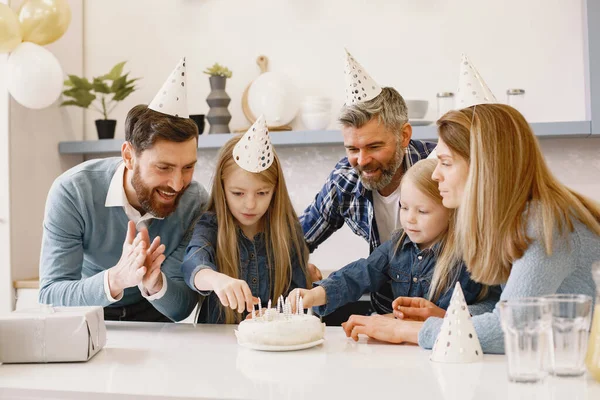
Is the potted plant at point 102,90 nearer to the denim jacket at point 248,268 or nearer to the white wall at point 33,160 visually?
the white wall at point 33,160

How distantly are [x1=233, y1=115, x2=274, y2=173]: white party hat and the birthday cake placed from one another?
0.56 metres

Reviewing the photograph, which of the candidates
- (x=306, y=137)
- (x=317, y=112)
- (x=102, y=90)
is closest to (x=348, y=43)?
(x=317, y=112)

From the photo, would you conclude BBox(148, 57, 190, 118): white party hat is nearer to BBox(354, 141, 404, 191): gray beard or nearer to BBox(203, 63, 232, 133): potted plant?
BBox(354, 141, 404, 191): gray beard

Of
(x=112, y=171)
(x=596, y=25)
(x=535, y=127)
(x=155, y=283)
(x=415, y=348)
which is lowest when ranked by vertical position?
(x=415, y=348)

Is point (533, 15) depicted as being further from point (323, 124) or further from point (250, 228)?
point (250, 228)

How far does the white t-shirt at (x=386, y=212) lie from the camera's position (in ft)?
7.85

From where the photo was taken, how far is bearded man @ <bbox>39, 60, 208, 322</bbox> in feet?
6.48

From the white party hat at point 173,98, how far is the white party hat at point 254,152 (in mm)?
200

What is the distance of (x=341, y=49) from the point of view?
3.60 meters

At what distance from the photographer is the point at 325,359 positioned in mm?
1464

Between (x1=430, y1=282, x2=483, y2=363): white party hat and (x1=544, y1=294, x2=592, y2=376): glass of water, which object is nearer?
(x1=544, y1=294, x2=592, y2=376): glass of water

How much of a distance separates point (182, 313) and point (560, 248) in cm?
102

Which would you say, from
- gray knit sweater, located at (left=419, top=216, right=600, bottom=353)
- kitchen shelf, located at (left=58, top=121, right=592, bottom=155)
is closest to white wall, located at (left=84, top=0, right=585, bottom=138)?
kitchen shelf, located at (left=58, top=121, right=592, bottom=155)

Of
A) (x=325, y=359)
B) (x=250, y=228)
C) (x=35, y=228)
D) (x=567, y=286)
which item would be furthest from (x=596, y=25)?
(x=35, y=228)
